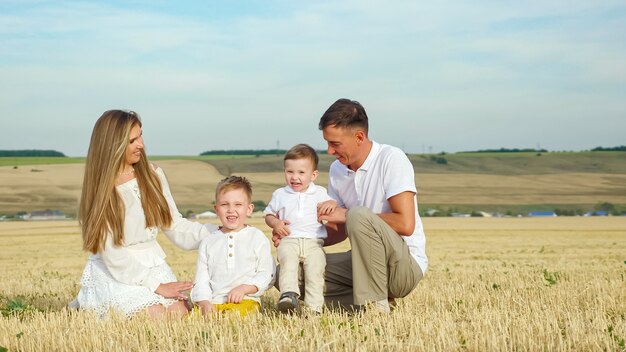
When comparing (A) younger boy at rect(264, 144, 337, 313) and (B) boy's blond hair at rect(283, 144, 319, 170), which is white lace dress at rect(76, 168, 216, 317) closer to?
(A) younger boy at rect(264, 144, 337, 313)

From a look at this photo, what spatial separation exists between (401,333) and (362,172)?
1.94 m

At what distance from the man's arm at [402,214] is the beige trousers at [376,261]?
0.25 ft

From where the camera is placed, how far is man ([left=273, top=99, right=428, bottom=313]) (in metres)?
7.84

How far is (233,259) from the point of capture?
7949mm

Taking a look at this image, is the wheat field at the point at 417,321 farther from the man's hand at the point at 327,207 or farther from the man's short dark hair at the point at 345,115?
the man's short dark hair at the point at 345,115

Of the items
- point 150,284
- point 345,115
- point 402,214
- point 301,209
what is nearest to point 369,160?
point 345,115

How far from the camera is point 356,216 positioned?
25.5 ft

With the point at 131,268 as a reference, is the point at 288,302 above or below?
below

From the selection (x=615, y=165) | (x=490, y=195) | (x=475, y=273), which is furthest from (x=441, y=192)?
(x=475, y=273)

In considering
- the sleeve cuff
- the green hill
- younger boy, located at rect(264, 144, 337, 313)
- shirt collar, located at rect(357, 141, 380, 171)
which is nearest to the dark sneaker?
younger boy, located at rect(264, 144, 337, 313)

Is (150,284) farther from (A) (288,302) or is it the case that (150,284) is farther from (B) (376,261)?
(B) (376,261)

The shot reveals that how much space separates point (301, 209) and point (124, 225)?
1.64 m

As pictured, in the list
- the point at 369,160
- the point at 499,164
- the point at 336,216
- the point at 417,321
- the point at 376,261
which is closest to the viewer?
the point at 417,321

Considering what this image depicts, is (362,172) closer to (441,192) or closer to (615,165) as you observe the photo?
(441,192)
